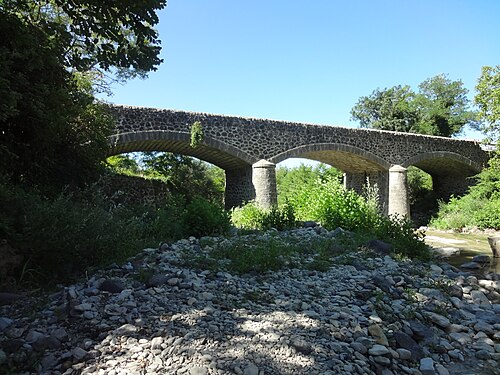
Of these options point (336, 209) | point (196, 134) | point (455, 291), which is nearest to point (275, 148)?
point (196, 134)

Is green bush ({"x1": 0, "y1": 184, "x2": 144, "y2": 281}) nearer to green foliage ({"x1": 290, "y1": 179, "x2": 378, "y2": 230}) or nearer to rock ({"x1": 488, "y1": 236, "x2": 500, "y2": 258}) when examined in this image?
green foliage ({"x1": 290, "y1": 179, "x2": 378, "y2": 230})

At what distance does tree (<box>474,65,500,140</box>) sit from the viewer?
13609 mm

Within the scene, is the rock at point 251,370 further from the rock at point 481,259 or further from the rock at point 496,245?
the rock at point 496,245

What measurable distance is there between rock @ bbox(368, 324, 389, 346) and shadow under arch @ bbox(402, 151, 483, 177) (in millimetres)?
13629

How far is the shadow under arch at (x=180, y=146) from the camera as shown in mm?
9820

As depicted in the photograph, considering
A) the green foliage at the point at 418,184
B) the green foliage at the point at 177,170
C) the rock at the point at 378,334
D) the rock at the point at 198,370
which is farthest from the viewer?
the green foliage at the point at 418,184

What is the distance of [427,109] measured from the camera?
2236 cm

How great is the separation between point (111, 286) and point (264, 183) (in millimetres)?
9095

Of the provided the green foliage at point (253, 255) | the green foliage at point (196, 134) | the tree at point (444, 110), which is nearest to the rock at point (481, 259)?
the green foliage at point (253, 255)

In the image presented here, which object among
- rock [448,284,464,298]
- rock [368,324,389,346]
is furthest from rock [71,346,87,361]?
rock [448,284,464,298]

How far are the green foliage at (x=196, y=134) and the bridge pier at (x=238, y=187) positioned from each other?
87.3 inches

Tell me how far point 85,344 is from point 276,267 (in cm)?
202

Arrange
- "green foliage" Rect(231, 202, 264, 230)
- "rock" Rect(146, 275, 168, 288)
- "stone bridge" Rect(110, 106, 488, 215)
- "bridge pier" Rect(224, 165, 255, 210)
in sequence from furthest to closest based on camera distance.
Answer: "bridge pier" Rect(224, 165, 255, 210)
"stone bridge" Rect(110, 106, 488, 215)
"green foliage" Rect(231, 202, 264, 230)
"rock" Rect(146, 275, 168, 288)

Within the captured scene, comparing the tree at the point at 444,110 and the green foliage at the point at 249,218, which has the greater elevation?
the tree at the point at 444,110
